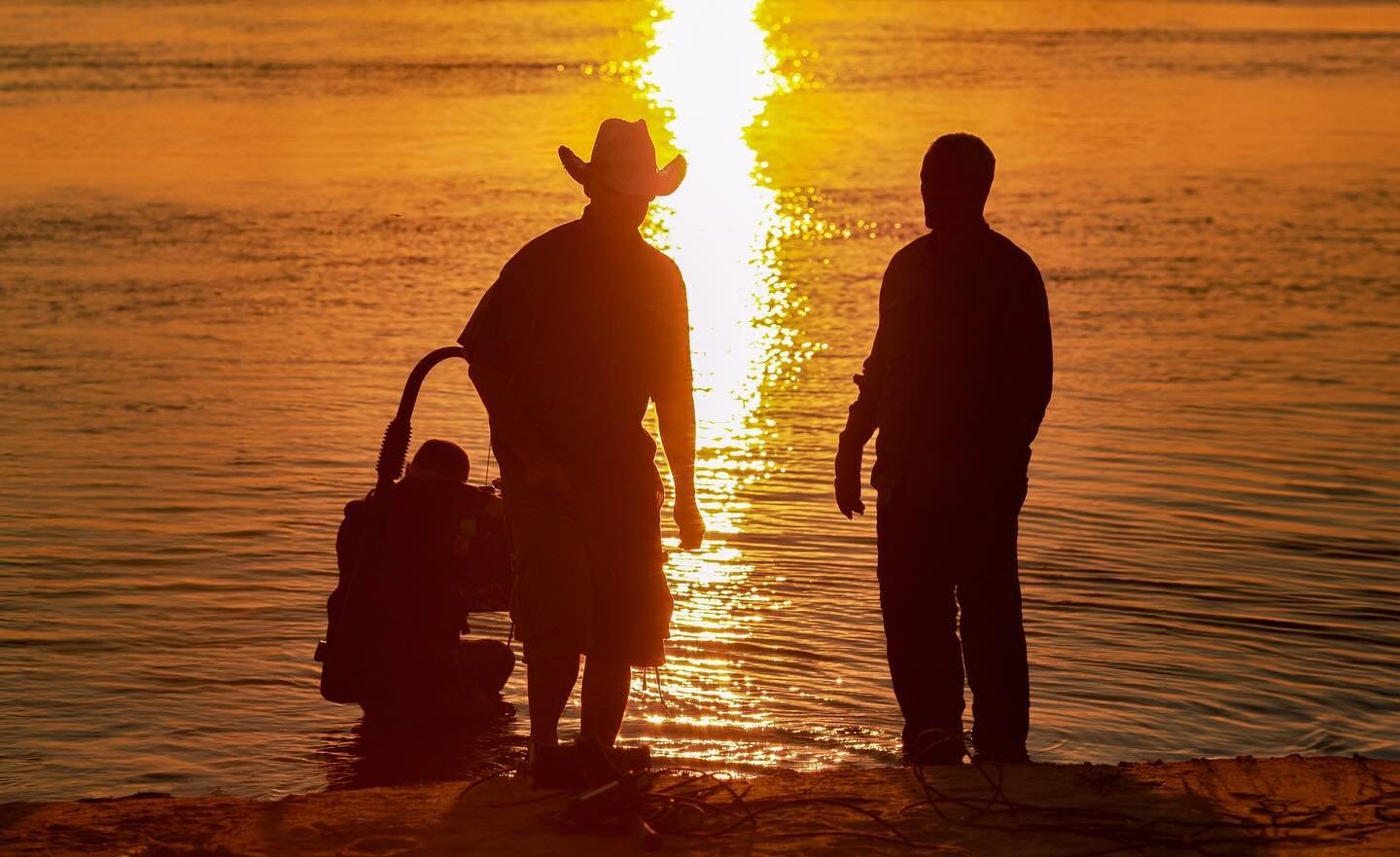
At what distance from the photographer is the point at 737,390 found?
14.8 meters

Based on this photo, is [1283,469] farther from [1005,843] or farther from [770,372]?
[1005,843]

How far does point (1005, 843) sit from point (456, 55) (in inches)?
1591

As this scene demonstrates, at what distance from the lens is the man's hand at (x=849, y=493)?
6520mm

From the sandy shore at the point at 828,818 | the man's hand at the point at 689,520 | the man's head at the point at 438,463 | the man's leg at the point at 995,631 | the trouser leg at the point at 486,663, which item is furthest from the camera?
the trouser leg at the point at 486,663

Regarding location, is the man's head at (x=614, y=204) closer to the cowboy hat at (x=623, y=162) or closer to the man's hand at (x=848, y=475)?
the cowboy hat at (x=623, y=162)

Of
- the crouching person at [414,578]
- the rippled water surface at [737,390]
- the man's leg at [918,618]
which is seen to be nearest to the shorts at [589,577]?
the man's leg at [918,618]

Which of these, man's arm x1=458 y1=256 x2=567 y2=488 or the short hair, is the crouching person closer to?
man's arm x1=458 y1=256 x2=567 y2=488

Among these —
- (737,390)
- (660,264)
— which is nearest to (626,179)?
(660,264)

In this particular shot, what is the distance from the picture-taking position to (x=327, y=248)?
68.8ft

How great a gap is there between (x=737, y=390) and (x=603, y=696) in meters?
8.90

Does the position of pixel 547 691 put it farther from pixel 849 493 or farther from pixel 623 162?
pixel 623 162

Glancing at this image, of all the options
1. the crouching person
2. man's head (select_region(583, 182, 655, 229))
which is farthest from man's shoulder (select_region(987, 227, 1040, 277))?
the crouching person

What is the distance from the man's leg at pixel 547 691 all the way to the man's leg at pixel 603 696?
93 mm

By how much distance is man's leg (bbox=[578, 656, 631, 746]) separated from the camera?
596cm
